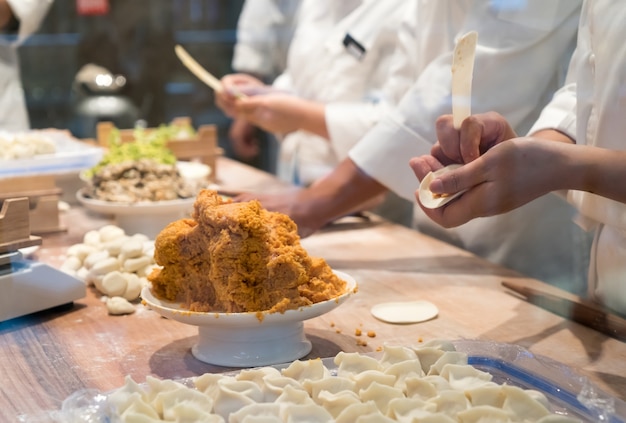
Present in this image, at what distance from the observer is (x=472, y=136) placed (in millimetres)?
1113

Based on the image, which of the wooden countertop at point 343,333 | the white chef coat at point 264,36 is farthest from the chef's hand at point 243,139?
the wooden countertop at point 343,333

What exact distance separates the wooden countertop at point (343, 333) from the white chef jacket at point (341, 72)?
0.47 meters

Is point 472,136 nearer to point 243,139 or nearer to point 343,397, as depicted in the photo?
point 343,397

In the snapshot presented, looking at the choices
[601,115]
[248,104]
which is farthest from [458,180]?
[248,104]

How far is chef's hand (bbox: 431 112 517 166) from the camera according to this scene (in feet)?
3.66

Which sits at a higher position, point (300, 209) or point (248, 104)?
point (248, 104)

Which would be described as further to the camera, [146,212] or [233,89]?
[233,89]

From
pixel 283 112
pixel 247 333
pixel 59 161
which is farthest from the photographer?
pixel 283 112

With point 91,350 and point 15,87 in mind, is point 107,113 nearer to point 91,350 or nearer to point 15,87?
point 15,87

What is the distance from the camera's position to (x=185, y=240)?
108 cm

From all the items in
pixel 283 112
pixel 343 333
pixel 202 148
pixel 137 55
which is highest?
pixel 137 55

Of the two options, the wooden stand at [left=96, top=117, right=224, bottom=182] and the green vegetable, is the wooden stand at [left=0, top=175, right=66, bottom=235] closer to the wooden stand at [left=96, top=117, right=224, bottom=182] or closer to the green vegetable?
the green vegetable

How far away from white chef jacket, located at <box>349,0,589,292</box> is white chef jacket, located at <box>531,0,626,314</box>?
8cm

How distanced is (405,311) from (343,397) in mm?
415
